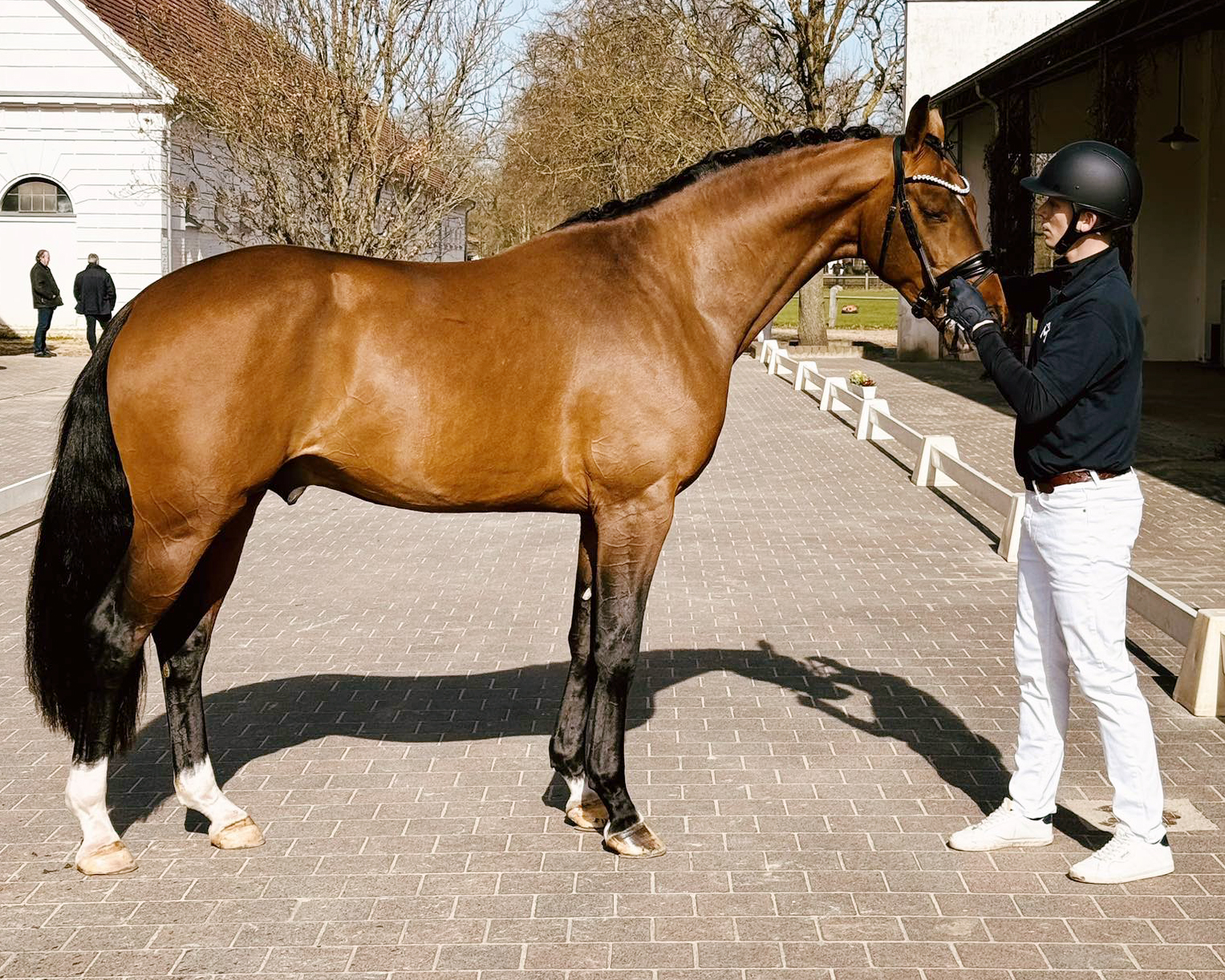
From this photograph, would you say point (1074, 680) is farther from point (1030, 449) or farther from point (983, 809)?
point (1030, 449)

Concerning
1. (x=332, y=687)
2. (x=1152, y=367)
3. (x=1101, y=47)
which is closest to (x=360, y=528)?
(x=332, y=687)

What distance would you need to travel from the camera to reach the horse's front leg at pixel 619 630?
14.3 feet

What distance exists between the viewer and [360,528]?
425 inches

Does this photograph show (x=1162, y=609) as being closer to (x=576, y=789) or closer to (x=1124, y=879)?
(x=1124, y=879)

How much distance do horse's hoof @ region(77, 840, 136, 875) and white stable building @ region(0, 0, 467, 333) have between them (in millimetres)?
27035

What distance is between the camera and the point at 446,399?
13.8 ft

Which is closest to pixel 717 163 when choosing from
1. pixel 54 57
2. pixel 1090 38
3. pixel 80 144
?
pixel 1090 38

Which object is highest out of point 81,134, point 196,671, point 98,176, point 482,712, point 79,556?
point 81,134

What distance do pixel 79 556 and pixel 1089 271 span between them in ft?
11.0

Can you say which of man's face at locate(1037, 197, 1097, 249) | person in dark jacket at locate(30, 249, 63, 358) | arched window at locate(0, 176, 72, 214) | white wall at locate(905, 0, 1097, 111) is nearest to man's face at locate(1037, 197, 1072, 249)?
man's face at locate(1037, 197, 1097, 249)

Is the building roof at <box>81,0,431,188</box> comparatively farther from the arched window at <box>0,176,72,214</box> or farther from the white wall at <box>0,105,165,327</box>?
the arched window at <box>0,176,72,214</box>

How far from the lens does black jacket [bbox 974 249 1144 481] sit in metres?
3.99

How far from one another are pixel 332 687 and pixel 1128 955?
3865 mm

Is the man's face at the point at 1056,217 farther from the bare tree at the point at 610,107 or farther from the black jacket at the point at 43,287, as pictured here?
the black jacket at the point at 43,287
